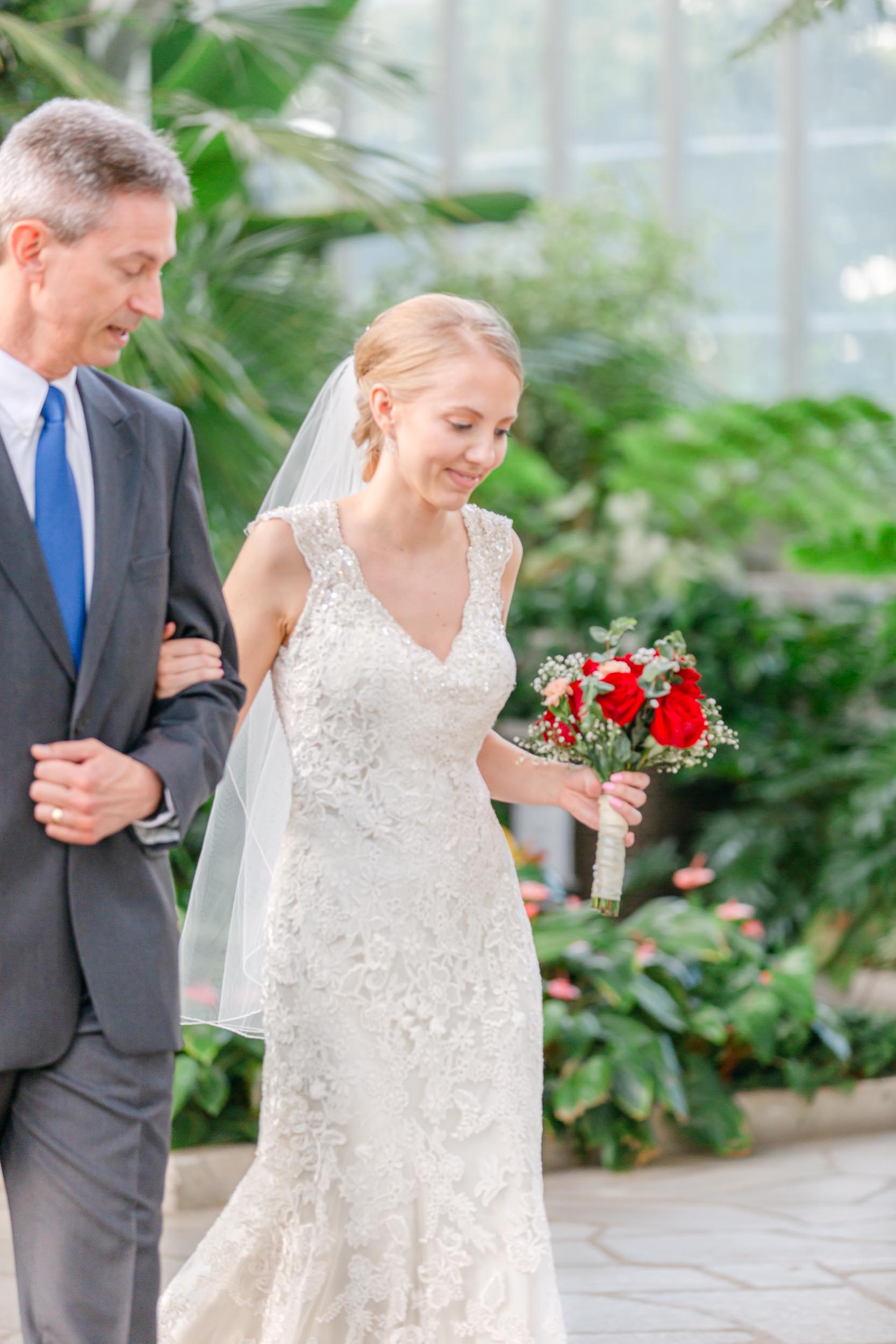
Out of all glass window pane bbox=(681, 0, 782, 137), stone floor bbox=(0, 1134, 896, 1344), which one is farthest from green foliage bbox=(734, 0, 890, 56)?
glass window pane bbox=(681, 0, 782, 137)

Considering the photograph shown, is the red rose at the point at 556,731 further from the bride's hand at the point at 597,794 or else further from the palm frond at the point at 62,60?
the palm frond at the point at 62,60

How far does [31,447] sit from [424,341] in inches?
36.4

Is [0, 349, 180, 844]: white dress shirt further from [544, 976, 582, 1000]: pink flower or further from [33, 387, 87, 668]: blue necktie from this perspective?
[544, 976, 582, 1000]: pink flower

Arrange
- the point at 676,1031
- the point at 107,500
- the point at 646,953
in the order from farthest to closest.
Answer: the point at 646,953 < the point at 676,1031 < the point at 107,500

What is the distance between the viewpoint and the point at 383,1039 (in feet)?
9.14

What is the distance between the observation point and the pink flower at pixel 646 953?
5375 mm

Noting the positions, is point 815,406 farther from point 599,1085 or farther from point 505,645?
point 505,645

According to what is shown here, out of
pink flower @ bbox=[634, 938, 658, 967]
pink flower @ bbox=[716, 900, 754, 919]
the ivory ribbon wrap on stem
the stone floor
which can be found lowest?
the stone floor

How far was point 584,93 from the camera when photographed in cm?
1142

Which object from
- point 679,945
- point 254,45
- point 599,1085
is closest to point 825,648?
point 679,945

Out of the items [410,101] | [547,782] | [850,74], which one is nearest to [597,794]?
[547,782]

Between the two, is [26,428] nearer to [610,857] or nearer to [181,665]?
[181,665]

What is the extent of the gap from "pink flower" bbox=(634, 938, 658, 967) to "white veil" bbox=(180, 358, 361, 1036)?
2.38m

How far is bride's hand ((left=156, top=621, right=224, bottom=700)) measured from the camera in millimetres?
2146
